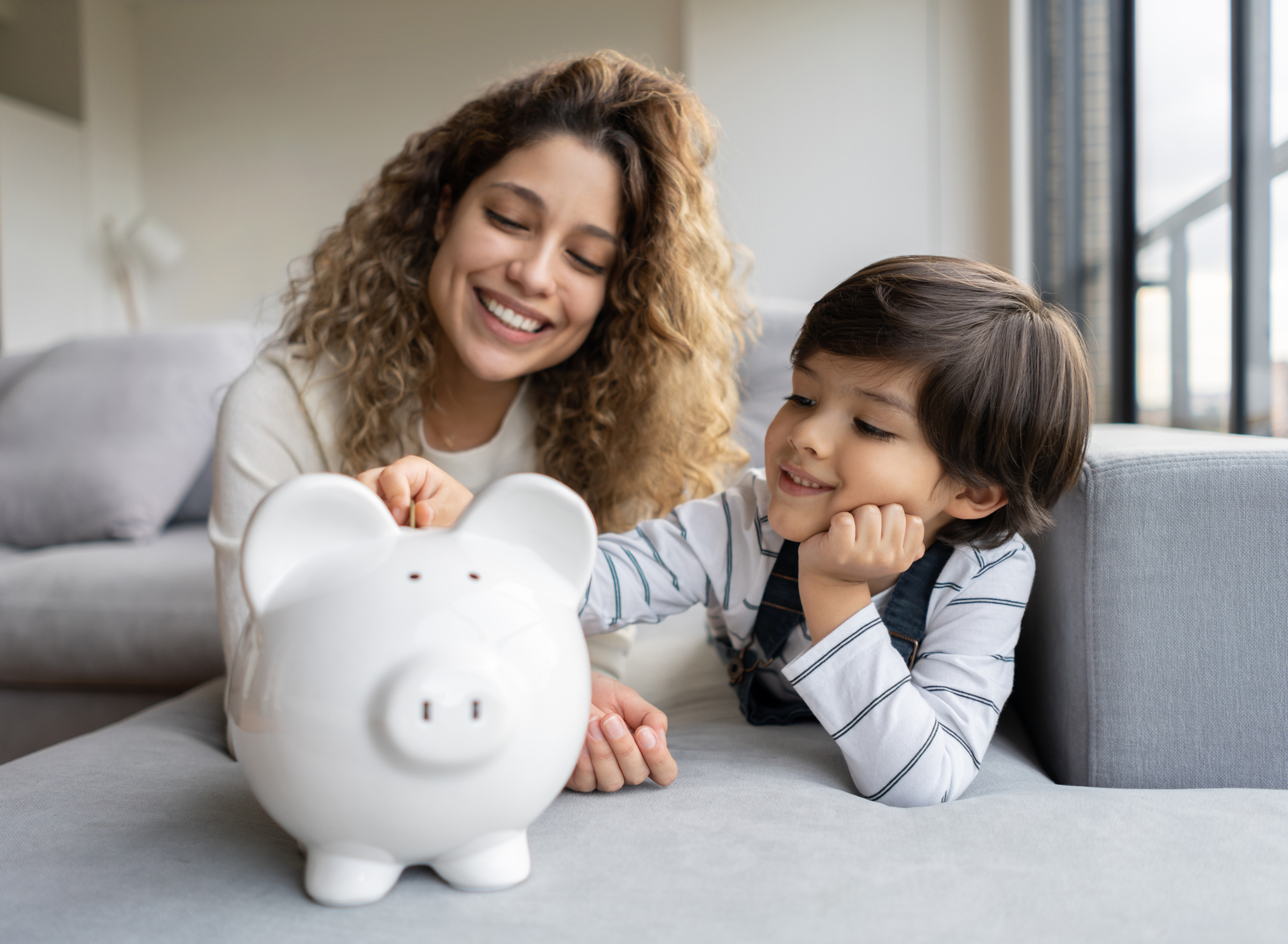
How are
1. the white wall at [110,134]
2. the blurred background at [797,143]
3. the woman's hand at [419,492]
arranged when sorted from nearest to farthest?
the woman's hand at [419,492], the blurred background at [797,143], the white wall at [110,134]

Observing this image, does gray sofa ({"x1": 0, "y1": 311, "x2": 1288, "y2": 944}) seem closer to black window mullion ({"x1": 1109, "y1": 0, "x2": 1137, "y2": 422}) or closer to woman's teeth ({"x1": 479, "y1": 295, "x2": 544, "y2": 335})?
woman's teeth ({"x1": 479, "y1": 295, "x2": 544, "y2": 335})

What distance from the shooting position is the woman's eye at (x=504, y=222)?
1.09m

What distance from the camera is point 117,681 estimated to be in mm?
1572

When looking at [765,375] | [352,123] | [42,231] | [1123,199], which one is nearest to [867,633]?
[765,375]

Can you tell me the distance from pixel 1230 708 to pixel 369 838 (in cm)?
71

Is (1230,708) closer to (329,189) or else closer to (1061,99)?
(1061,99)

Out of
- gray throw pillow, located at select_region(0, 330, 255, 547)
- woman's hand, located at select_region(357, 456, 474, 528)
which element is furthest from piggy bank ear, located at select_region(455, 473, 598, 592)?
gray throw pillow, located at select_region(0, 330, 255, 547)

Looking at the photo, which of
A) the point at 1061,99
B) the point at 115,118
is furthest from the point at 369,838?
the point at 115,118

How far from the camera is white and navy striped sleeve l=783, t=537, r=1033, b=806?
73 cm

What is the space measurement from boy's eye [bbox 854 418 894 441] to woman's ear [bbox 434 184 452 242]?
0.69 meters

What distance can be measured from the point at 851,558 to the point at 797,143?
9.89 ft

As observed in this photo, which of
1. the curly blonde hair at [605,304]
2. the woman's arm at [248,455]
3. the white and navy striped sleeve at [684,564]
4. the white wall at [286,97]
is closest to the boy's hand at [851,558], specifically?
the white and navy striped sleeve at [684,564]

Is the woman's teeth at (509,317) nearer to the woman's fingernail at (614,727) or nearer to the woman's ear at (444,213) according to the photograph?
the woman's ear at (444,213)

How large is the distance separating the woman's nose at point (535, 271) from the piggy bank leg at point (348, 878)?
27.2 inches
